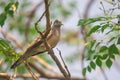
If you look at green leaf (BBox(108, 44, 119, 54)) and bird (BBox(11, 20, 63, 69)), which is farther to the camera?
bird (BBox(11, 20, 63, 69))

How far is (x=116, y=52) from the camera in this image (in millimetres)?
3758

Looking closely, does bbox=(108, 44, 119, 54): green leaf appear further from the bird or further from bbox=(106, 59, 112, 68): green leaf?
the bird

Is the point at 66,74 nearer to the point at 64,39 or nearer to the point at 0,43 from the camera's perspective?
the point at 0,43

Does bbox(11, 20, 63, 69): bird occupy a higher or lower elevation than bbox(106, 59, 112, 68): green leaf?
higher

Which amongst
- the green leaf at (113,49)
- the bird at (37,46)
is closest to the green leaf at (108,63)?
the green leaf at (113,49)

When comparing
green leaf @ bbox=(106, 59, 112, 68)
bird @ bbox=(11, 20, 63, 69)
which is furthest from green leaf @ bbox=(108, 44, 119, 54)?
bird @ bbox=(11, 20, 63, 69)

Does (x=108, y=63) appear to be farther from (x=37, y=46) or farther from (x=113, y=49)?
(x=37, y=46)

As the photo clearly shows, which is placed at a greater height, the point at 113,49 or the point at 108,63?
the point at 113,49

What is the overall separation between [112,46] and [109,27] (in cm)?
21

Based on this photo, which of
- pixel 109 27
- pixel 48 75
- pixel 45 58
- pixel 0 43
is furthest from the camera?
pixel 45 58

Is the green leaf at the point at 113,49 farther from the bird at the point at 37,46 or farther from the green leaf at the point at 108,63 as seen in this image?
the bird at the point at 37,46

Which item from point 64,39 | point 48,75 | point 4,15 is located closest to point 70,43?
point 64,39

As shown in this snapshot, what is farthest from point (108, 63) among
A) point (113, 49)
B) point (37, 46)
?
point (37, 46)

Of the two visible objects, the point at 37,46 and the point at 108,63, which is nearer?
the point at 108,63
